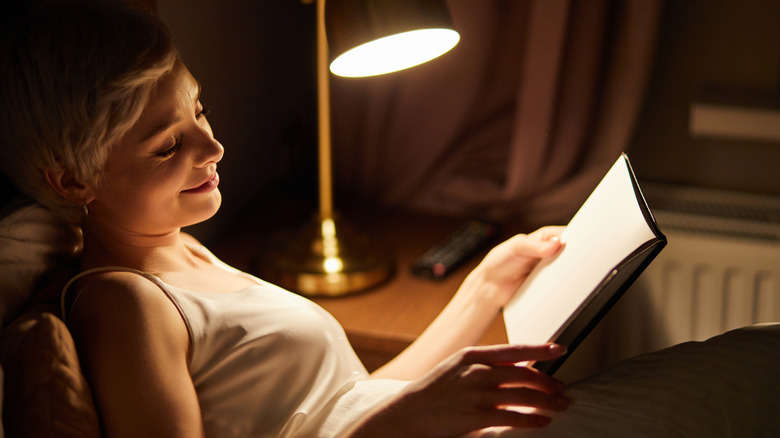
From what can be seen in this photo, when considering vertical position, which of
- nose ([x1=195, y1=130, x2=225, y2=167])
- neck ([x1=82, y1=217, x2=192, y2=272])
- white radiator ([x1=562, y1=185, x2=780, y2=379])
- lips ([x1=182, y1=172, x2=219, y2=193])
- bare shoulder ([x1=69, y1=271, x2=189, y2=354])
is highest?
nose ([x1=195, y1=130, x2=225, y2=167])

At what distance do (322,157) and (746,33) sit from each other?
0.85 meters

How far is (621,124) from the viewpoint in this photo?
1.56 m

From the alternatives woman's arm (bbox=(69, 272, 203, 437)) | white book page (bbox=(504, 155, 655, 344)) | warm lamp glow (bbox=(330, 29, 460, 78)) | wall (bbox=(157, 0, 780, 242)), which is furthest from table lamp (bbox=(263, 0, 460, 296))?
woman's arm (bbox=(69, 272, 203, 437))

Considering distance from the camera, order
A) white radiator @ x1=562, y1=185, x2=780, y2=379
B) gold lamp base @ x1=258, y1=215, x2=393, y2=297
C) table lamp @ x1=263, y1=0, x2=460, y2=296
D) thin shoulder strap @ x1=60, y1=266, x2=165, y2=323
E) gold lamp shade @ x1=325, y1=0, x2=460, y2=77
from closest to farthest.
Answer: thin shoulder strap @ x1=60, y1=266, x2=165, y2=323, gold lamp shade @ x1=325, y1=0, x2=460, y2=77, table lamp @ x1=263, y1=0, x2=460, y2=296, gold lamp base @ x1=258, y1=215, x2=393, y2=297, white radiator @ x1=562, y1=185, x2=780, y2=379

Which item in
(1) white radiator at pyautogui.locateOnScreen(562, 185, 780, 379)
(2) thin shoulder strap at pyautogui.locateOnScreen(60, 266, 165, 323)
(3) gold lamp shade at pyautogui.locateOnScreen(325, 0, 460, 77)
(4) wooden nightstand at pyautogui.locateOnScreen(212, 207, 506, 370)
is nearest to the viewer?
(2) thin shoulder strap at pyautogui.locateOnScreen(60, 266, 165, 323)

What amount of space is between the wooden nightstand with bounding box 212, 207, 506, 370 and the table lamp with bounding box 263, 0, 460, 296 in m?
0.03

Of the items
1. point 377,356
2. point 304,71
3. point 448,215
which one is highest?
point 304,71

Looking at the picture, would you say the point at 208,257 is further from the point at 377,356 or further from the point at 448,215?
the point at 448,215

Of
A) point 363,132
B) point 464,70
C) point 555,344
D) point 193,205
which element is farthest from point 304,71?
point 555,344

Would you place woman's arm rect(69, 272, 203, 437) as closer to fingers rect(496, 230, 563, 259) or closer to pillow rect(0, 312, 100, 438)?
pillow rect(0, 312, 100, 438)

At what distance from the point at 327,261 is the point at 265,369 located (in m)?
0.48

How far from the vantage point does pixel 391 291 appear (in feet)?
4.64

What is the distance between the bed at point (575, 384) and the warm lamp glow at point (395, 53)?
0.45m

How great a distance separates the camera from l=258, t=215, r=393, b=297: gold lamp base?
1.38 m
